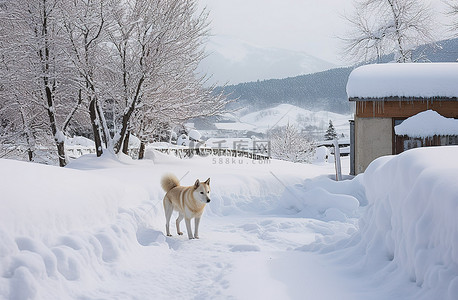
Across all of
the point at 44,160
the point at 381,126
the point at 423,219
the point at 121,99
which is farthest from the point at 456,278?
the point at 44,160

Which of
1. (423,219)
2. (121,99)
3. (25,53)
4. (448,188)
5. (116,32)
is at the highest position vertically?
(116,32)

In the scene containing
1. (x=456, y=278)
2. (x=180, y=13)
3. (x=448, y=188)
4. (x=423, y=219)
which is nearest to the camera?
(x=456, y=278)

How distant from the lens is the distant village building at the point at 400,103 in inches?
607

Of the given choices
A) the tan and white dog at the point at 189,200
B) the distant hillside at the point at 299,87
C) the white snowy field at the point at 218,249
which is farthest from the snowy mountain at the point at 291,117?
the white snowy field at the point at 218,249

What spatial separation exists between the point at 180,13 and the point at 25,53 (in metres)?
6.08

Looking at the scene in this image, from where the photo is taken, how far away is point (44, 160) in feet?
59.3

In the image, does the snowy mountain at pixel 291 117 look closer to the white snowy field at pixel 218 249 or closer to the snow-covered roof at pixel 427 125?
the snow-covered roof at pixel 427 125

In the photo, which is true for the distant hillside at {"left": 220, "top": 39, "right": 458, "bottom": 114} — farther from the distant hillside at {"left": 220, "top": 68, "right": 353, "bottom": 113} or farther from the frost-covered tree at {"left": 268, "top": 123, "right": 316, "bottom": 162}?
the frost-covered tree at {"left": 268, "top": 123, "right": 316, "bottom": 162}

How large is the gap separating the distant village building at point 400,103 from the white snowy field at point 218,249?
28.4ft

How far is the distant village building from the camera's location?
15.4 m

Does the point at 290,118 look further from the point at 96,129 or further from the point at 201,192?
the point at 201,192

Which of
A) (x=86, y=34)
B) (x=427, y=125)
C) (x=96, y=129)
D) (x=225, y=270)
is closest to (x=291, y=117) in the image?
(x=427, y=125)

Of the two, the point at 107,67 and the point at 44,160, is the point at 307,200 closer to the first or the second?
the point at 107,67

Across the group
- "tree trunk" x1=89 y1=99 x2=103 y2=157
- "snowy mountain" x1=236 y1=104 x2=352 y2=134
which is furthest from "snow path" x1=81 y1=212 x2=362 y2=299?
"snowy mountain" x1=236 y1=104 x2=352 y2=134
